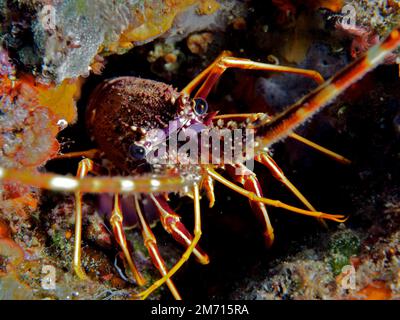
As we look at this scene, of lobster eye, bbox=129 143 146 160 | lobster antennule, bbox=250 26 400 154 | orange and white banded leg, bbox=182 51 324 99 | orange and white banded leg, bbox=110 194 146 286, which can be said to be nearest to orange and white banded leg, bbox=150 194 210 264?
orange and white banded leg, bbox=110 194 146 286

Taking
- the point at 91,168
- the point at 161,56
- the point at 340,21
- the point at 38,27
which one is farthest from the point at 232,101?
the point at 38,27

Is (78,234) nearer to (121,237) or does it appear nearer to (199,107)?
(121,237)

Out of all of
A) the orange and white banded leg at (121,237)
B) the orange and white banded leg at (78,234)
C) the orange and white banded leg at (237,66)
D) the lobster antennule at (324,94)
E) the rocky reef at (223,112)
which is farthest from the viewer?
the orange and white banded leg at (237,66)

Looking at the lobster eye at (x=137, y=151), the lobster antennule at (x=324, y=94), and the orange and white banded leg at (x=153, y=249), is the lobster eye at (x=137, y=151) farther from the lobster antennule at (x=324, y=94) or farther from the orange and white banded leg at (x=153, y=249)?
the lobster antennule at (x=324, y=94)

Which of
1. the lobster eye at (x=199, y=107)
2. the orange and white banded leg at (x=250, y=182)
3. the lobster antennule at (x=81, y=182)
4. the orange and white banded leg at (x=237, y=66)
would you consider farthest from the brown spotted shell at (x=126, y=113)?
the lobster antennule at (x=81, y=182)

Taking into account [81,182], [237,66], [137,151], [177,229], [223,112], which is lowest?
[177,229]

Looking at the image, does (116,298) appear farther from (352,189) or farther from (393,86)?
(393,86)

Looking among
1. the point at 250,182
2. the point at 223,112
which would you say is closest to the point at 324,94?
the point at 250,182
